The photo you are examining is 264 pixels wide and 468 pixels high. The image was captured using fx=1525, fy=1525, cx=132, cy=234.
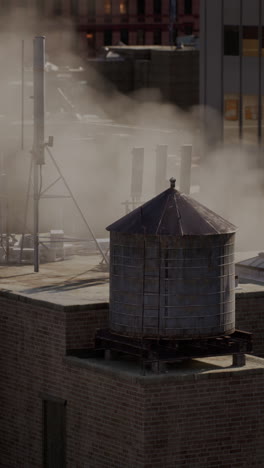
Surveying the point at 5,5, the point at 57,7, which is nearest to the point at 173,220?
the point at 5,5

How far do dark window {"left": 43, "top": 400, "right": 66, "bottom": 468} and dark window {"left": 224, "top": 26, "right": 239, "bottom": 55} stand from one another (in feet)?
82.0

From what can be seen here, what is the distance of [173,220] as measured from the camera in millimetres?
20328

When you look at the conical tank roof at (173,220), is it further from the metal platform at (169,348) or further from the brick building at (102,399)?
the brick building at (102,399)

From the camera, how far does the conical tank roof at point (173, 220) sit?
20.2 metres

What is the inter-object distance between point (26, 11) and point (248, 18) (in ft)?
251

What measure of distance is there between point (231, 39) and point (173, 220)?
25685 millimetres

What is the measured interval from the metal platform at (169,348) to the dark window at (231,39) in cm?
2541

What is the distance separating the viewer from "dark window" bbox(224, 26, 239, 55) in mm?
45219

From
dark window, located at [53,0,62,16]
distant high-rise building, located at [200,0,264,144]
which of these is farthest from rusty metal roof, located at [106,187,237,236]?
dark window, located at [53,0,62,16]

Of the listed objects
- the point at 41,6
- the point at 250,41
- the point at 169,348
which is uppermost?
the point at 41,6

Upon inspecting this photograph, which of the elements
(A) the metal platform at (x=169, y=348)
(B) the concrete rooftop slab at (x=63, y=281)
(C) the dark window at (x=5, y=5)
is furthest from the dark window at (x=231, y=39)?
(C) the dark window at (x=5, y=5)

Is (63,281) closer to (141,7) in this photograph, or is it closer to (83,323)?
(83,323)

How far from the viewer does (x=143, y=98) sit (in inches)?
3605

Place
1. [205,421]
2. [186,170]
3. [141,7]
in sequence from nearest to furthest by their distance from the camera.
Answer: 1. [205,421]
2. [186,170]
3. [141,7]
